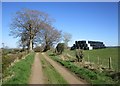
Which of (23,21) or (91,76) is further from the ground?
(23,21)

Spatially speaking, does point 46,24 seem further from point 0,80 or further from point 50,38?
point 0,80

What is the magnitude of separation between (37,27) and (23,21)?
16.6 feet

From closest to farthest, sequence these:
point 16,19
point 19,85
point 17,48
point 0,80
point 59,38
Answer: point 19,85, point 0,80, point 16,19, point 17,48, point 59,38

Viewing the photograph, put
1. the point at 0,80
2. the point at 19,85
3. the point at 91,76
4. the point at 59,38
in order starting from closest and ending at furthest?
1. the point at 19,85
2. the point at 0,80
3. the point at 91,76
4. the point at 59,38

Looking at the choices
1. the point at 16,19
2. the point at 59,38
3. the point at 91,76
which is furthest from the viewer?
the point at 59,38

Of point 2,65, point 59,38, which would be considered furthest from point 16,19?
point 2,65

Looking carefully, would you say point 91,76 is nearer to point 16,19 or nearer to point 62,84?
point 62,84

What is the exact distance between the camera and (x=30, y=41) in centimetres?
7031

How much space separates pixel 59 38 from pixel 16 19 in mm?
25249

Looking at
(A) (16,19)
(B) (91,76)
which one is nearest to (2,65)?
(B) (91,76)

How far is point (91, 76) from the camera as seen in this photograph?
1783cm

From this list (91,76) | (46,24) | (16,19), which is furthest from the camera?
(46,24)

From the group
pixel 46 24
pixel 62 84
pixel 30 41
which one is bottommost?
pixel 62 84

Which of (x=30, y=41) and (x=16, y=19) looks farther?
(x=30, y=41)
